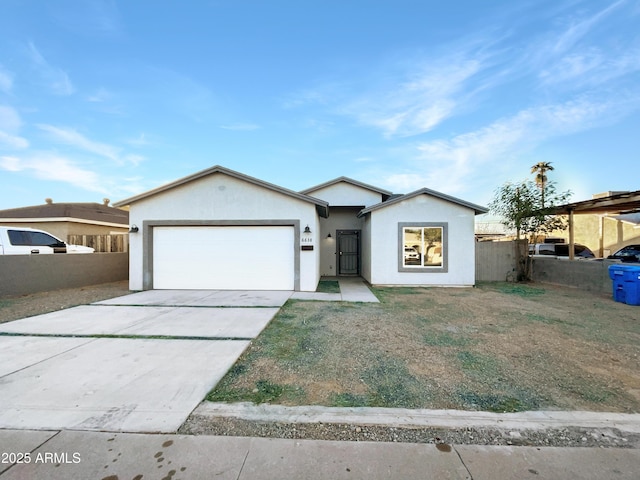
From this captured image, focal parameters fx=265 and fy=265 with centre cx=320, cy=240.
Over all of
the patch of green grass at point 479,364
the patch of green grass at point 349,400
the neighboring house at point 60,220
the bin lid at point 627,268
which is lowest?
the patch of green grass at point 479,364

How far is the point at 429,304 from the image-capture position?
23.9ft

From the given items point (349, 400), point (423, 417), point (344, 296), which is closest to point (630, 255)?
point (344, 296)

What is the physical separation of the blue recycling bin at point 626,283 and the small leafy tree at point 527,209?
3.86 metres

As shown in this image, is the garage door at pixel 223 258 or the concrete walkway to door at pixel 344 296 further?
the garage door at pixel 223 258

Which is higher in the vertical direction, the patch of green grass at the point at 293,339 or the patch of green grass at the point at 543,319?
the patch of green grass at the point at 293,339

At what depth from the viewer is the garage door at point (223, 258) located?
30.0ft

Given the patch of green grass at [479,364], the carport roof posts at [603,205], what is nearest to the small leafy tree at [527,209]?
the carport roof posts at [603,205]

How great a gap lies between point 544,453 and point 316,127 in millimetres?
15615

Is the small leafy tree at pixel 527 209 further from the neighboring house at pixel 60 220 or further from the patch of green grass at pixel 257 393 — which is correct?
the neighboring house at pixel 60 220

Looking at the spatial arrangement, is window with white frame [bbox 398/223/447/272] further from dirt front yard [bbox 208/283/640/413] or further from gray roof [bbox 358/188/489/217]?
dirt front yard [bbox 208/283/640/413]

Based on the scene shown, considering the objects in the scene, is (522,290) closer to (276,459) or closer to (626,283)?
(626,283)

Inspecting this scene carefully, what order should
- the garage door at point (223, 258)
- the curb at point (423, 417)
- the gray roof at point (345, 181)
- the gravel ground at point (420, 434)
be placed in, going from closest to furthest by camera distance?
the gravel ground at point (420, 434)
the curb at point (423, 417)
the garage door at point (223, 258)
the gray roof at point (345, 181)

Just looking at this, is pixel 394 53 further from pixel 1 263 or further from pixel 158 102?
pixel 1 263

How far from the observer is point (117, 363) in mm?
3514
